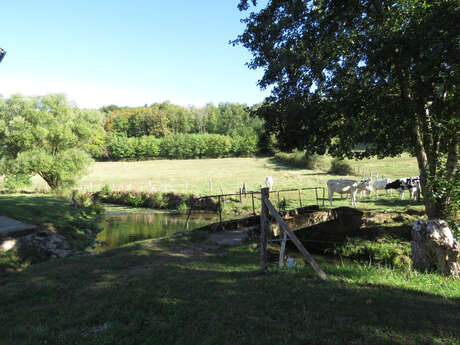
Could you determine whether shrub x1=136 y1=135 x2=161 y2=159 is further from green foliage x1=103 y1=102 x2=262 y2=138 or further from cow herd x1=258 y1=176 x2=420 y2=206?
cow herd x1=258 y1=176 x2=420 y2=206

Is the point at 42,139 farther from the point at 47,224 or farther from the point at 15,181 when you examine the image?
the point at 47,224

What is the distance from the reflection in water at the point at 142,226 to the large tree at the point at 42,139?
28.9 feet

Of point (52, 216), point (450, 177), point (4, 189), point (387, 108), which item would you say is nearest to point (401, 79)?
point (387, 108)

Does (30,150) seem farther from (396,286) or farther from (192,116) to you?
(192,116)

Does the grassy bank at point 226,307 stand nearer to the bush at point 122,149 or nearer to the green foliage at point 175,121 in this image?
the bush at point 122,149

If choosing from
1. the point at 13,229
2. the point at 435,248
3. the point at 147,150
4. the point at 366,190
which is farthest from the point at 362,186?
the point at 147,150

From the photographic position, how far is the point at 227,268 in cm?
715

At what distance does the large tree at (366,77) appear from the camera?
787cm

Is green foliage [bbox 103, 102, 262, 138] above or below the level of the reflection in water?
above

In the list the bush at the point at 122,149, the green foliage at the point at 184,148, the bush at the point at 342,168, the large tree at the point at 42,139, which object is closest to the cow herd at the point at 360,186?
the bush at the point at 342,168

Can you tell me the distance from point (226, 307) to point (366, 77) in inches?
355

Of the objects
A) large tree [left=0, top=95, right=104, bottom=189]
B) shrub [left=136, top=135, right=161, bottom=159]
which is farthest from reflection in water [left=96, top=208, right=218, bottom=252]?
shrub [left=136, top=135, right=161, bottom=159]

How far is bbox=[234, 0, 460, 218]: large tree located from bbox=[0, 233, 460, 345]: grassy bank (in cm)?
523

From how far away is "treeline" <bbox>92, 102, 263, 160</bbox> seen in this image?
279 ft
